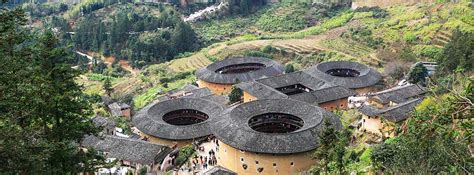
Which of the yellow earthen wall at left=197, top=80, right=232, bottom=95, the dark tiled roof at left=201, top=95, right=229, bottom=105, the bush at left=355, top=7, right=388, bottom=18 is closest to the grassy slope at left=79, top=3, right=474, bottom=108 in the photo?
the bush at left=355, top=7, right=388, bottom=18

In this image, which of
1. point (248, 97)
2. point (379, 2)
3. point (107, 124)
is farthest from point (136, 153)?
point (379, 2)

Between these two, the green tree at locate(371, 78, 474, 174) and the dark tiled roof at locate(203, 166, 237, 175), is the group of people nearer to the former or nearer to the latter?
the dark tiled roof at locate(203, 166, 237, 175)

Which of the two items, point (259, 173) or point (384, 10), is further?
point (384, 10)

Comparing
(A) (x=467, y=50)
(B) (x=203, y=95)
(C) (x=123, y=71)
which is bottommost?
(C) (x=123, y=71)

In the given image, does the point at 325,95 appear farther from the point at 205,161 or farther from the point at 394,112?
the point at 205,161

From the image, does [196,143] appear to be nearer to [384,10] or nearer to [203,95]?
[203,95]

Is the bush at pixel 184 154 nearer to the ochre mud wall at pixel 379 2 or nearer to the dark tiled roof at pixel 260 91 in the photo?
the dark tiled roof at pixel 260 91

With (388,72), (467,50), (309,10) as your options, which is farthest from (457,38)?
(309,10)

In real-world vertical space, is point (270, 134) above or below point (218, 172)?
above
